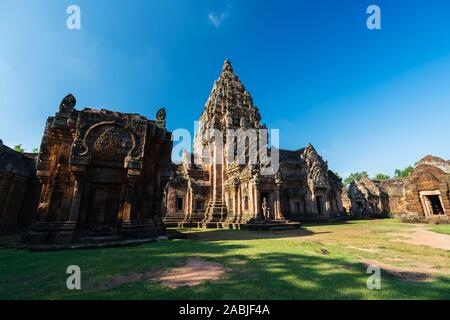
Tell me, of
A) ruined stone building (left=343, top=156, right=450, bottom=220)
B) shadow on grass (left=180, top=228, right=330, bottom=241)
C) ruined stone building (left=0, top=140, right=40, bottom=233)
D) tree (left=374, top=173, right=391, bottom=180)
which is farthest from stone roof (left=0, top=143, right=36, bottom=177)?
tree (left=374, top=173, right=391, bottom=180)

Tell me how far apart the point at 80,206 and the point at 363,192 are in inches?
1646

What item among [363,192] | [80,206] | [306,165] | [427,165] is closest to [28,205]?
[80,206]

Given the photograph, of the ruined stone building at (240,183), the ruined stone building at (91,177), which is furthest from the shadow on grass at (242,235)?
the ruined stone building at (240,183)

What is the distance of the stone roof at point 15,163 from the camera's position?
12953 mm

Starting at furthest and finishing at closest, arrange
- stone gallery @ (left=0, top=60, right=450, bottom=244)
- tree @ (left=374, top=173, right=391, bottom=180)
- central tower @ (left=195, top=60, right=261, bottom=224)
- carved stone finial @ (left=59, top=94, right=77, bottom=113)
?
tree @ (left=374, top=173, right=391, bottom=180), central tower @ (left=195, top=60, right=261, bottom=224), carved stone finial @ (left=59, top=94, right=77, bottom=113), stone gallery @ (left=0, top=60, right=450, bottom=244)

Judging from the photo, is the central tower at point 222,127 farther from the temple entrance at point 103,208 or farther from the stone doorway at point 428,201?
the stone doorway at point 428,201

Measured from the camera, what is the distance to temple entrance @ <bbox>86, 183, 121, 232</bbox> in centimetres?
893

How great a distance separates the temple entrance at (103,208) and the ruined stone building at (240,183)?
33.3 ft

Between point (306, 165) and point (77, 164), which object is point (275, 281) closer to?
point (77, 164)

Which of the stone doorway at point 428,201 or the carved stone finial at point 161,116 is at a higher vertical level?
the carved stone finial at point 161,116

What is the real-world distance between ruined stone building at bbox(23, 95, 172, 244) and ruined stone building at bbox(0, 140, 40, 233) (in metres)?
5.88

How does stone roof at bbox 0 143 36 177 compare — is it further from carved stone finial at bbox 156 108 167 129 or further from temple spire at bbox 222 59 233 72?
temple spire at bbox 222 59 233 72

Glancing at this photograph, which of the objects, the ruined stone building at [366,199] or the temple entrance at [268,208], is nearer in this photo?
the temple entrance at [268,208]

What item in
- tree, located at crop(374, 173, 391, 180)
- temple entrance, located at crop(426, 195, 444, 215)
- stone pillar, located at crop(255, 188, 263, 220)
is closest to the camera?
stone pillar, located at crop(255, 188, 263, 220)
